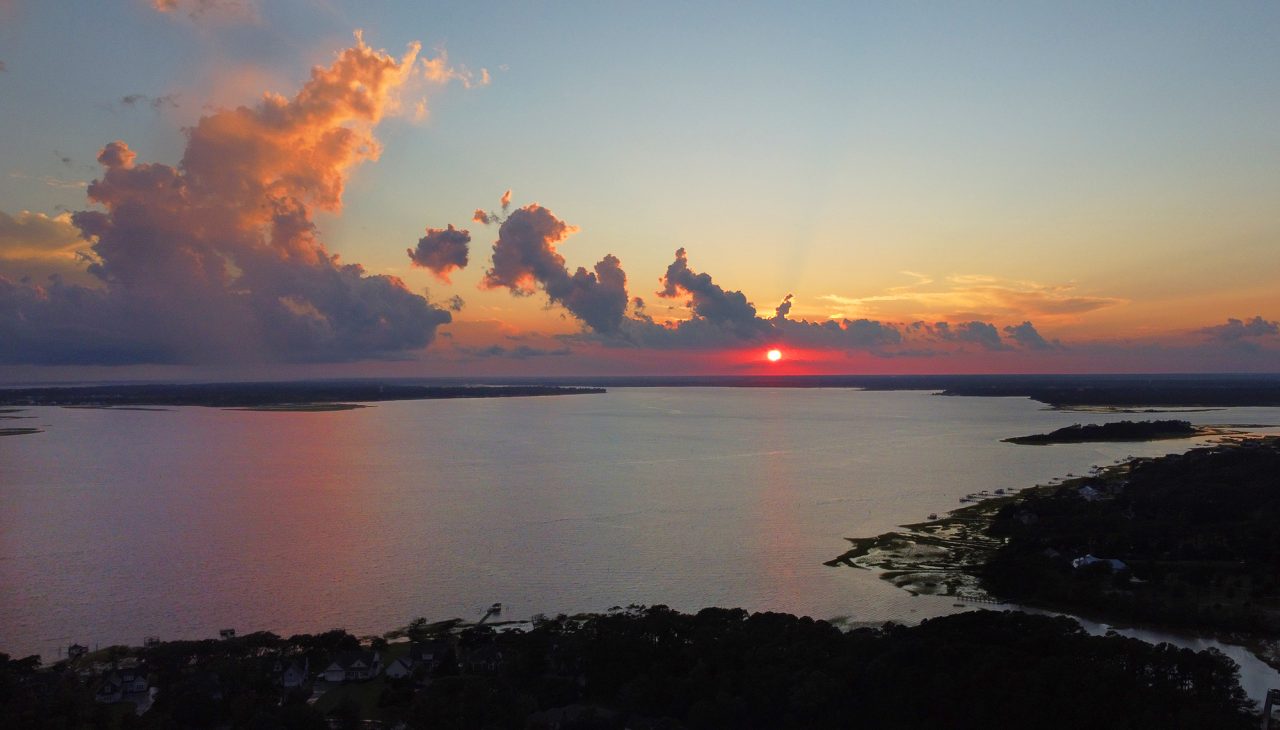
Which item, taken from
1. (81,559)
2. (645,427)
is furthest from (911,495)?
(645,427)

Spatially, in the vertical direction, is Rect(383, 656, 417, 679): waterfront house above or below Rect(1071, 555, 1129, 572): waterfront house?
below

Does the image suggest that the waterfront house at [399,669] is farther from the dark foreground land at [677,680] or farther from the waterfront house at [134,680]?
the waterfront house at [134,680]

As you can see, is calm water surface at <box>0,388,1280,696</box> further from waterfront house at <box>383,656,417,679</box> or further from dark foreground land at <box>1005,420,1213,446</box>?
dark foreground land at <box>1005,420,1213,446</box>

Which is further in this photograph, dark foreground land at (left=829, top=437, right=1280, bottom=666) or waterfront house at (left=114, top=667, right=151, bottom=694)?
dark foreground land at (left=829, top=437, right=1280, bottom=666)

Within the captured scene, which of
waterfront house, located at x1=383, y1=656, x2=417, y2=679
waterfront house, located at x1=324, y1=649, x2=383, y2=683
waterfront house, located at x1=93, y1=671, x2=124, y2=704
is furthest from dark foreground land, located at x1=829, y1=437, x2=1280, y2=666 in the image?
waterfront house, located at x1=93, y1=671, x2=124, y2=704

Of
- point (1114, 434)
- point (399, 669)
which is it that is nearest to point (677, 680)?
point (399, 669)

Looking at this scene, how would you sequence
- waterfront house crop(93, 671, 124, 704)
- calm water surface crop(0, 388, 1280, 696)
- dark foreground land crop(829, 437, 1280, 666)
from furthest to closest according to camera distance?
1. calm water surface crop(0, 388, 1280, 696)
2. dark foreground land crop(829, 437, 1280, 666)
3. waterfront house crop(93, 671, 124, 704)
